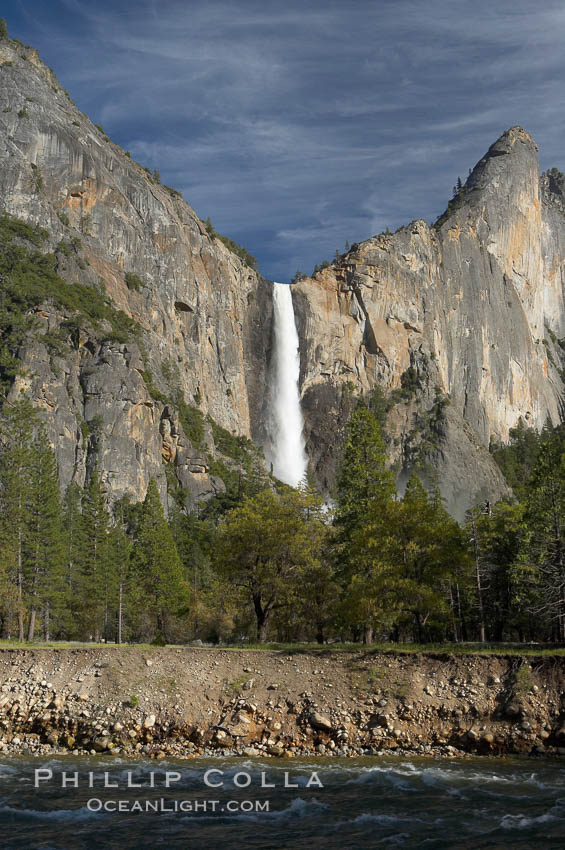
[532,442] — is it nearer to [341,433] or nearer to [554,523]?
[341,433]

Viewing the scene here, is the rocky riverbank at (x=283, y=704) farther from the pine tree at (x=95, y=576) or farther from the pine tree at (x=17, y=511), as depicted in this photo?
the pine tree at (x=95, y=576)

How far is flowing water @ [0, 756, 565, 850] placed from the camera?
49.1 feet

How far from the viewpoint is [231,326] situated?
126 m

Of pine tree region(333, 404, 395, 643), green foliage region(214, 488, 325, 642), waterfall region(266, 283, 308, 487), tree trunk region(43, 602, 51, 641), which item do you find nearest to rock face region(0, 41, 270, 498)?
waterfall region(266, 283, 308, 487)

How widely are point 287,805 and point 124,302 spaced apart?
96325mm

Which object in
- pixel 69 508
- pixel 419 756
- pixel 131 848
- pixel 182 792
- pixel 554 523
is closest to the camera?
pixel 131 848

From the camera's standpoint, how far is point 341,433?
124688 millimetres

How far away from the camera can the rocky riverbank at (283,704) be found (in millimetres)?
22453

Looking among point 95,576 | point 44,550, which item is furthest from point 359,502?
point 95,576

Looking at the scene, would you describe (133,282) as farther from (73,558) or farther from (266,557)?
(266,557)

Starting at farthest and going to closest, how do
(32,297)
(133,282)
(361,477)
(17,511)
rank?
(133,282) < (32,297) < (17,511) < (361,477)

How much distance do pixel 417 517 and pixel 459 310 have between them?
119569mm

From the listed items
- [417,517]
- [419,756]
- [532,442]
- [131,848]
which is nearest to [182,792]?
[131,848]

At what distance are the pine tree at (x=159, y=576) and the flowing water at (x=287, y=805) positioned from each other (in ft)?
91.5
